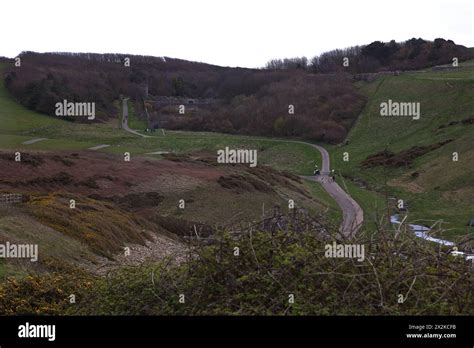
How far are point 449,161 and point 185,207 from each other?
31457mm

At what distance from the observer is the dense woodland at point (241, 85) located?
9331cm

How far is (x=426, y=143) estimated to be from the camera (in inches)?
2643

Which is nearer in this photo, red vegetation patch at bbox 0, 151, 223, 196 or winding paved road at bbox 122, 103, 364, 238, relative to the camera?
winding paved road at bbox 122, 103, 364, 238

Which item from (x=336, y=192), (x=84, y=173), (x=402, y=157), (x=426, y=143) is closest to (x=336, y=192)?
(x=336, y=192)

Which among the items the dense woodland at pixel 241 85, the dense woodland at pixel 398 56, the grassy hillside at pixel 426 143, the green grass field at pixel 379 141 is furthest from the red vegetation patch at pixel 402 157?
the dense woodland at pixel 398 56

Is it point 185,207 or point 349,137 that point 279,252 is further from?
point 349,137

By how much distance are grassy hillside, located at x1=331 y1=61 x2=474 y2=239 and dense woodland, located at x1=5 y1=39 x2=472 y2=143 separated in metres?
5.55

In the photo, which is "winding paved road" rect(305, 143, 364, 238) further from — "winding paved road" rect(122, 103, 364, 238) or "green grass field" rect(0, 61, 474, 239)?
"green grass field" rect(0, 61, 474, 239)

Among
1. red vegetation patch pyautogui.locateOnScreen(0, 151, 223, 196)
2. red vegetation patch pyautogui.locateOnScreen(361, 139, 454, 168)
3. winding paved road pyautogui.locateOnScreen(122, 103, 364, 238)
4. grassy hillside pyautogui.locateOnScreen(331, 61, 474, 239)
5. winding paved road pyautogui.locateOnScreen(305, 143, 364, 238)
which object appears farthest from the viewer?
red vegetation patch pyautogui.locateOnScreen(361, 139, 454, 168)

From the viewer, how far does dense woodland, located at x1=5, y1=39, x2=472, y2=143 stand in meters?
93.3

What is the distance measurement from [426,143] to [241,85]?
6642cm

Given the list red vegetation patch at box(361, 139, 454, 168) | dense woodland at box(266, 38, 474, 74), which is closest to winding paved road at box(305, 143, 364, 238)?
red vegetation patch at box(361, 139, 454, 168)

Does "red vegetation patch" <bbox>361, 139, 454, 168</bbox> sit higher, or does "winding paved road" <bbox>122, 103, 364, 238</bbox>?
"red vegetation patch" <bbox>361, 139, 454, 168</bbox>
